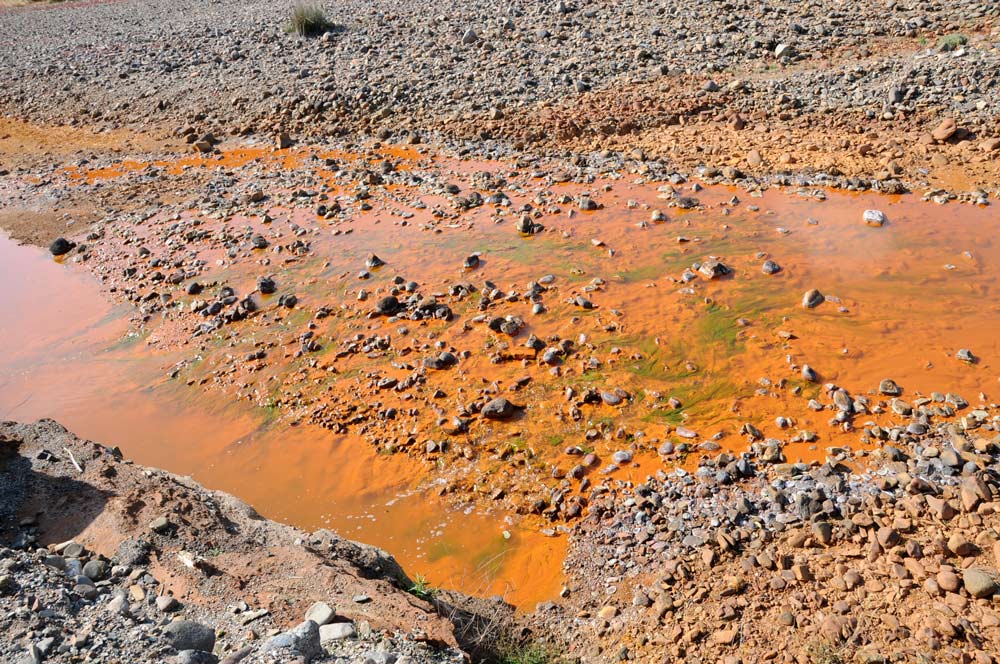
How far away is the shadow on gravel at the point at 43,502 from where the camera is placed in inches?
171

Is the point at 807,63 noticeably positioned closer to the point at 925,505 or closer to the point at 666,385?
the point at 666,385

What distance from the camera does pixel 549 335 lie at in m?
7.01

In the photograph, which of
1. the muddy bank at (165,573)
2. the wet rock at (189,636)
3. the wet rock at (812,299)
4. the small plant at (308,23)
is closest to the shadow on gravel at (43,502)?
the muddy bank at (165,573)

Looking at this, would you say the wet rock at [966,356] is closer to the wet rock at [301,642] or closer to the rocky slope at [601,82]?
the rocky slope at [601,82]

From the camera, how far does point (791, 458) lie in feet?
17.3

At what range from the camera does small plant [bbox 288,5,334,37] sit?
16984 millimetres

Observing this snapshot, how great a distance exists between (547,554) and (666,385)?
2.17 meters

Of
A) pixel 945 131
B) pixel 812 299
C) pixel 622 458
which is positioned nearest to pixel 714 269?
pixel 812 299

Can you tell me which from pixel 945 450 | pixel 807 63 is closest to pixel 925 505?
pixel 945 450

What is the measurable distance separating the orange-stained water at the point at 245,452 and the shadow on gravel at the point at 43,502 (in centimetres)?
133

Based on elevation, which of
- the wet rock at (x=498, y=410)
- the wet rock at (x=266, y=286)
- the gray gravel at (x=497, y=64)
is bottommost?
the wet rock at (x=498, y=410)

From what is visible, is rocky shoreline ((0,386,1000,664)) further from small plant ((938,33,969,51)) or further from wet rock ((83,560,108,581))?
small plant ((938,33,969,51))

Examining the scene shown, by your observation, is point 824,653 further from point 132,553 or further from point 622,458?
point 132,553

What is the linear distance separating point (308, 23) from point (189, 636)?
55.4ft
